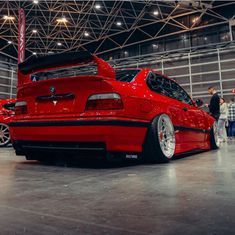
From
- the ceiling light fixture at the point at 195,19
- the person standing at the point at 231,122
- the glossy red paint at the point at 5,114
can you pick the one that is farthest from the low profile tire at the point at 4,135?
the ceiling light fixture at the point at 195,19

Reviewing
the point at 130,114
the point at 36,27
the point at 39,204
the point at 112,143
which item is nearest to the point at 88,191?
the point at 39,204

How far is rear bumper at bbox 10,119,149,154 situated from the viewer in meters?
2.62

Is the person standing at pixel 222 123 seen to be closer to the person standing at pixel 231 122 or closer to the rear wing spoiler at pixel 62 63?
the person standing at pixel 231 122

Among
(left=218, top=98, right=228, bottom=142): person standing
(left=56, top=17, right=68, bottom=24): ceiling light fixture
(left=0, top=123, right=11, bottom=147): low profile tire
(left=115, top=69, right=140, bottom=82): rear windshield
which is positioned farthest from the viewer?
(left=56, top=17, right=68, bottom=24): ceiling light fixture

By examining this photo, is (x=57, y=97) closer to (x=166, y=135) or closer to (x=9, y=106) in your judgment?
(x=166, y=135)

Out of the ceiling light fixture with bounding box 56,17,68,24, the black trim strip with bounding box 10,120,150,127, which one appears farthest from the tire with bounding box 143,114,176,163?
the ceiling light fixture with bounding box 56,17,68,24

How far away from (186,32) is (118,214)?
20.5 metres

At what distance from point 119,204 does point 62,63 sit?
77.4 inches

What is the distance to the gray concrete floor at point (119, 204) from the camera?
42.4 inches

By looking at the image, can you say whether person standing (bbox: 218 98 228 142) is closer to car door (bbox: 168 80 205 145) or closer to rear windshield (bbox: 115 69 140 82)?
car door (bbox: 168 80 205 145)

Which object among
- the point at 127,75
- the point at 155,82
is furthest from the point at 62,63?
the point at 155,82

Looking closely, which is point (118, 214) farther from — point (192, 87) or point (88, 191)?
point (192, 87)

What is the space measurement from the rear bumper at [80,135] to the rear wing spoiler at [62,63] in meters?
0.54

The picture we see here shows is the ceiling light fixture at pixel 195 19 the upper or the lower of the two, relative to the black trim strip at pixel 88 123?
Answer: upper
